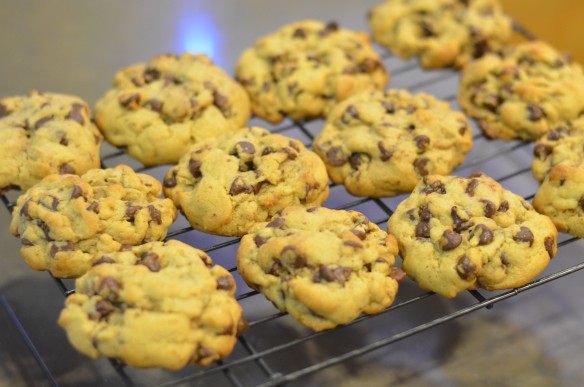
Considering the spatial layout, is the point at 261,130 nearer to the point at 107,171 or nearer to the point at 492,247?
the point at 107,171

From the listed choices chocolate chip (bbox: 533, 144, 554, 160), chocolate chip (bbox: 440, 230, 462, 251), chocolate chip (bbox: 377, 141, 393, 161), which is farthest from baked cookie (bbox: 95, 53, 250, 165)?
chocolate chip (bbox: 533, 144, 554, 160)

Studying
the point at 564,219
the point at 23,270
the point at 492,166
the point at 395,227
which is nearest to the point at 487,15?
the point at 492,166

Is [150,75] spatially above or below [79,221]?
above

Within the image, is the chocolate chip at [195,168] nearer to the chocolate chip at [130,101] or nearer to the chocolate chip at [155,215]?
the chocolate chip at [155,215]

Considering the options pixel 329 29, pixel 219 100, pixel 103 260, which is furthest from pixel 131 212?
pixel 329 29

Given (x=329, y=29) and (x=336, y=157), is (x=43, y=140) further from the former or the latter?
(x=329, y=29)

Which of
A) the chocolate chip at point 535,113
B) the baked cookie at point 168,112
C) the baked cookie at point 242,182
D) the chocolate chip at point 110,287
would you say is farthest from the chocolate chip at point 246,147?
the chocolate chip at point 535,113
